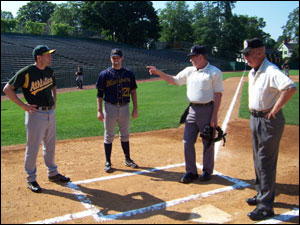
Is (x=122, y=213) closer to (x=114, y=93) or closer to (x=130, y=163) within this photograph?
(x=130, y=163)

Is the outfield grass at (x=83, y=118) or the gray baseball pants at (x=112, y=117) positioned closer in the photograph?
the gray baseball pants at (x=112, y=117)

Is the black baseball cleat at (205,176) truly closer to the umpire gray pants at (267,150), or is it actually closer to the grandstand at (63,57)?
the umpire gray pants at (267,150)

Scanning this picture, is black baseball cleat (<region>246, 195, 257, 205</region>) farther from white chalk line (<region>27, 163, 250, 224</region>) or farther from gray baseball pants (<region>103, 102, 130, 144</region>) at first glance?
gray baseball pants (<region>103, 102, 130, 144</region>)

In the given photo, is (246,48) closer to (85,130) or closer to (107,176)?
(107,176)

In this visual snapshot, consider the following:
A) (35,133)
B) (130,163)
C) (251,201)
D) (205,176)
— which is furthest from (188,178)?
(35,133)

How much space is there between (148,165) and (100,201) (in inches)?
61.7

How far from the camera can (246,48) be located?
10.8 ft

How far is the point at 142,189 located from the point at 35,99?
1.97m

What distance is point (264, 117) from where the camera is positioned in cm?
325

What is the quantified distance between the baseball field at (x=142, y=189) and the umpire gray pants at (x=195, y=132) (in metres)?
0.28

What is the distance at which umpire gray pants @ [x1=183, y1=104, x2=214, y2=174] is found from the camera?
412 cm

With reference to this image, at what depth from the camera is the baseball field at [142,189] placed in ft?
10.6

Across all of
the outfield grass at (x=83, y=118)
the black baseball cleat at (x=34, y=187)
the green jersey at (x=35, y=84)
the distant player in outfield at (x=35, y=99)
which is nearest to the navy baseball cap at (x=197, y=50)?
the distant player in outfield at (x=35, y=99)

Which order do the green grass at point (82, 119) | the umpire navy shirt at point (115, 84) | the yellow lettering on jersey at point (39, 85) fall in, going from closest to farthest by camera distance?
the yellow lettering on jersey at point (39, 85) → the umpire navy shirt at point (115, 84) → the green grass at point (82, 119)
